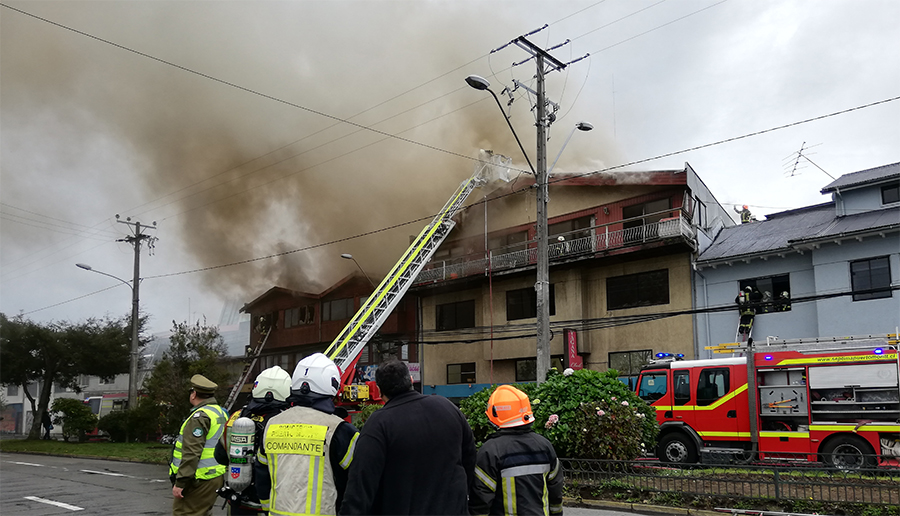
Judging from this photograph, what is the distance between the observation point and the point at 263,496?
14.0 feet

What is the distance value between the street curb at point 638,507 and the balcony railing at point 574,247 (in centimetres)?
1321

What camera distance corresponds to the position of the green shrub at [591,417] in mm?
11477

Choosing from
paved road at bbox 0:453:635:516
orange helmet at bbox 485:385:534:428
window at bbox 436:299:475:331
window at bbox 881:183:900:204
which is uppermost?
window at bbox 881:183:900:204

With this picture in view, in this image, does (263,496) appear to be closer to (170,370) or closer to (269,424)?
(269,424)

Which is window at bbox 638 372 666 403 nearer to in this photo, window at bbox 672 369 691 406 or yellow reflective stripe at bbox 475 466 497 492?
window at bbox 672 369 691 406

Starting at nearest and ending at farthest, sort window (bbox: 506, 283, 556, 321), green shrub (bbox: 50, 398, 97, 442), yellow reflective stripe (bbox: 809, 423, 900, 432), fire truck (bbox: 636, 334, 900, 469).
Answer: yellow reflective stripe (bbox: 809, 423, 900, 432)
fire truck (bbox: 636, 334, 900, 469)
window (bbox: 506, 283, 556, 321)
green shrub (bbox: 50, 398, 97, 442)

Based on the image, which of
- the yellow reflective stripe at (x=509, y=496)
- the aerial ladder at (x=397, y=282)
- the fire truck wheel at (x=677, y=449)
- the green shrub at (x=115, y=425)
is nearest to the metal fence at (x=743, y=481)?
the fire truck wheel at (x=677, y=449)

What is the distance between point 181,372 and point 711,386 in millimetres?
21935

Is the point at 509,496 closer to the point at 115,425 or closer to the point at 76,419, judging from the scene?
the point at 115,425

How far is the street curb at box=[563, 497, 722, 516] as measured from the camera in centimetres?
984

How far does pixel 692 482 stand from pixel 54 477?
14.5 m

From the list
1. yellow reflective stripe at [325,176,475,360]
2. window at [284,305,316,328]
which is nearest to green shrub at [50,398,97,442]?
window at [284,305,316,328]

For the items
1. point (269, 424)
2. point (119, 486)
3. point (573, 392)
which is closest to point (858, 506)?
point (573, 392)

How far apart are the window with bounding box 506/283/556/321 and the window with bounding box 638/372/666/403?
33.2 ft
